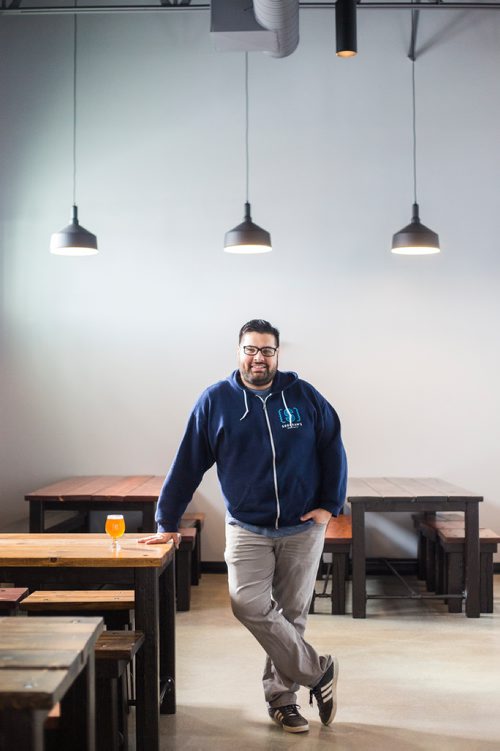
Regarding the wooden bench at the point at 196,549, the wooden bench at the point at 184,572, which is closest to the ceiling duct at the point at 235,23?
the wooden bench at the point at 184,572

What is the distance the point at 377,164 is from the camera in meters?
7.27

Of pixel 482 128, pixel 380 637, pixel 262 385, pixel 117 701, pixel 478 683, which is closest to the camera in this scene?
pixel 117 701

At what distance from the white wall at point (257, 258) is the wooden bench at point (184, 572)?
A: 125 cm

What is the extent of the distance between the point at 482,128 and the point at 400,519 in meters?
3.18

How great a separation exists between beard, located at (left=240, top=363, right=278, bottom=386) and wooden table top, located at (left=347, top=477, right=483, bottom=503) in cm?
213

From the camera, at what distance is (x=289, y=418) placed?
12.3ft

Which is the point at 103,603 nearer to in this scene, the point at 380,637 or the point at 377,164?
the point at 380,637

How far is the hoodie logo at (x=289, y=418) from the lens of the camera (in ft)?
12.3

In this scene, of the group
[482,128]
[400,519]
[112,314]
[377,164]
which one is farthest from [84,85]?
[400,519]

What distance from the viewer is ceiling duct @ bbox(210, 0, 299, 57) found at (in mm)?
5055

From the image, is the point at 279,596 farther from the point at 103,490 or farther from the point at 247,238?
the point at 247,238

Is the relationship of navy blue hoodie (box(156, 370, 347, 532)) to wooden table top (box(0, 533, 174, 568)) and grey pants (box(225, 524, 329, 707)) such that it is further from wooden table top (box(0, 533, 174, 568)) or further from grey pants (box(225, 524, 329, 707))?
wooden table top (box(0, 533, 174, 568))

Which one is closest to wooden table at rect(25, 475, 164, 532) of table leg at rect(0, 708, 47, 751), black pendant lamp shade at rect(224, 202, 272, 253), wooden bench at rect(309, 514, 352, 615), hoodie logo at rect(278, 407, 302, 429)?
wooden bench at rect(309, 514, 352, 615)

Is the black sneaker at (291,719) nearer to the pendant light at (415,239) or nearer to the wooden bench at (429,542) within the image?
the wooden bench at (429,542)
